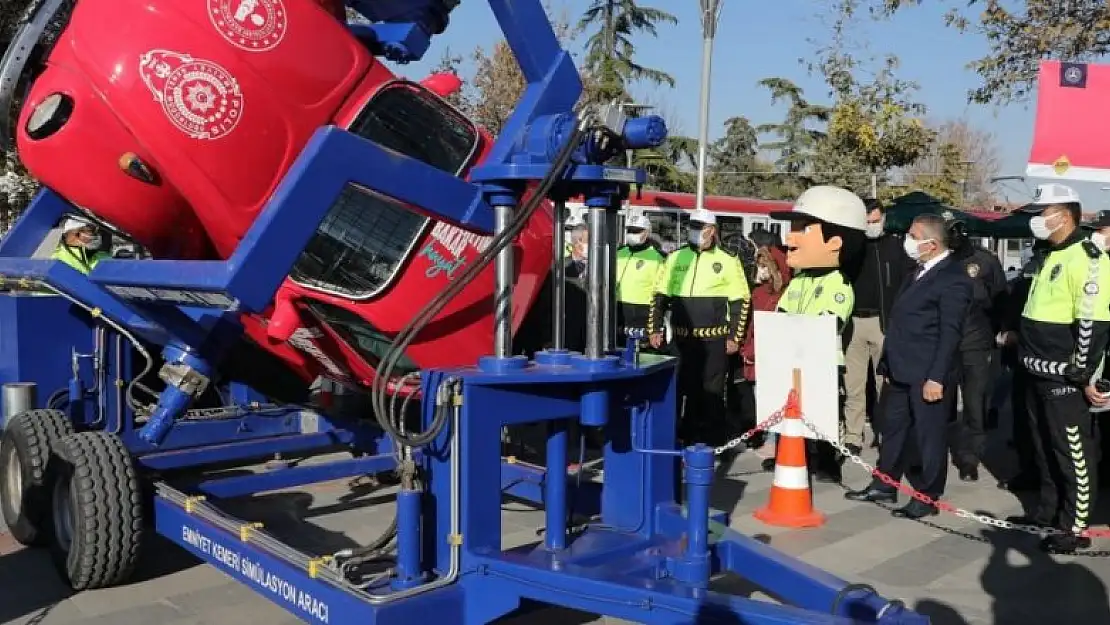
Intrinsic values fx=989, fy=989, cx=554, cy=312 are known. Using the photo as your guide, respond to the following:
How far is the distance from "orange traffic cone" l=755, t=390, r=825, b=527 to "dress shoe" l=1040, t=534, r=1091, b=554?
1183mm

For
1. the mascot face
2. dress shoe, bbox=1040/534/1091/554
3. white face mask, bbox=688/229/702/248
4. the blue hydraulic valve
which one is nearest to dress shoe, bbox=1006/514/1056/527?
dress shoe, bbox=1040/534/1091/554

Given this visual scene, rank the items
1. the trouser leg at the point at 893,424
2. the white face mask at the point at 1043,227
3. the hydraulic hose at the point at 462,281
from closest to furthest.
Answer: the hydraulic hose at the point at 462,281 → the white face mask at the point at 1043,227 → the trouser leg at the point at 893,424

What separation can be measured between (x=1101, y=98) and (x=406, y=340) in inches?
225

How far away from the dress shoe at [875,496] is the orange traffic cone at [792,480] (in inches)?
26.8

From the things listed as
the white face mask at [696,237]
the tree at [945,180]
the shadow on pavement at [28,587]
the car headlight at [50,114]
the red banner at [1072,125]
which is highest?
the tree at [945,180]

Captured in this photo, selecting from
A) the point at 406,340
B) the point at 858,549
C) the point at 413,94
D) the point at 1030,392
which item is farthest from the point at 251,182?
the point at 1030,392

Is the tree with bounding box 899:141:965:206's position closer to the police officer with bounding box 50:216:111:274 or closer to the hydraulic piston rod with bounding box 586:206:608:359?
the police officer with bounding box 50:216:111:274

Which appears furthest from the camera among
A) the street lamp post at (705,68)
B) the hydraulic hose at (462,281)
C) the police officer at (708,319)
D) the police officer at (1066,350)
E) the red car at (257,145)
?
the street lamp post at (705,68)

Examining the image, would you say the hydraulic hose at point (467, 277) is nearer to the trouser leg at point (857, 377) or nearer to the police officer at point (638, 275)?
the trouser leg at point (857, 377)

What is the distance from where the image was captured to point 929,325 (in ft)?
19.2

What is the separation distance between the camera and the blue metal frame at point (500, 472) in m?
3.13

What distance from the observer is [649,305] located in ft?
28.3

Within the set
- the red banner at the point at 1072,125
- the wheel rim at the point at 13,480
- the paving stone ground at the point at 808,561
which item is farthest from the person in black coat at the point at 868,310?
the wheel rim at the point at 13,480

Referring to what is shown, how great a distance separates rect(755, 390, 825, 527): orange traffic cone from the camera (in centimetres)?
568
